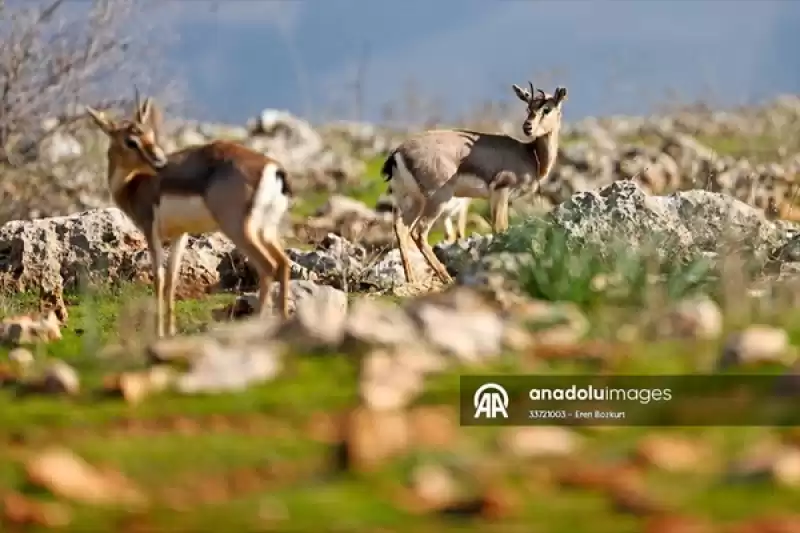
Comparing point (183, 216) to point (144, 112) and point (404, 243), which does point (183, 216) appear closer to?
point (144, 112)

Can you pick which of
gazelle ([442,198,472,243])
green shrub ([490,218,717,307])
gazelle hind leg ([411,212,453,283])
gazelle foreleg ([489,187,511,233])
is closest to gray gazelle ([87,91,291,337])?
green shrub ([490,218,717,307])

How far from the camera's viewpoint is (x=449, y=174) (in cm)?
1551

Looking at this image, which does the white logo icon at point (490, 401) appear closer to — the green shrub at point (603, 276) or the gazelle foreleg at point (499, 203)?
the green shrub at point (603, 276)

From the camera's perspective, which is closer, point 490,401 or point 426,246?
point 490,401

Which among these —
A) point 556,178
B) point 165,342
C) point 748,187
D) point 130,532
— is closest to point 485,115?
point 556,178

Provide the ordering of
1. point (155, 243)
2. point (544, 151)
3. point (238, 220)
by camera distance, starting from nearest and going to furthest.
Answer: point (238, 220) < point (155, 243) < point (544, 151)

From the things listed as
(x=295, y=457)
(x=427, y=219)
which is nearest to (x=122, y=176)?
(x=295, y=457)

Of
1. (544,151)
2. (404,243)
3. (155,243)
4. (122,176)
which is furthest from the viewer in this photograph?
(544,151)

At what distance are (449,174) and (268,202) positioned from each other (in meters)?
6.05

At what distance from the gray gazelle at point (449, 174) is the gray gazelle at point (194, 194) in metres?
4.67

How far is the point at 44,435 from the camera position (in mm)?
5977

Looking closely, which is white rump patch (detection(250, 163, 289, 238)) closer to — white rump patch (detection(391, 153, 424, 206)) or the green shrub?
the green shrub

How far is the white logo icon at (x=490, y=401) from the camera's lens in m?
5.96

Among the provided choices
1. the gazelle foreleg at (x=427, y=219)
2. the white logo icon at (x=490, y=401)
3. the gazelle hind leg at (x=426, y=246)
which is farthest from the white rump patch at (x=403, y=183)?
the white logo icon at (x=490, y=401)
